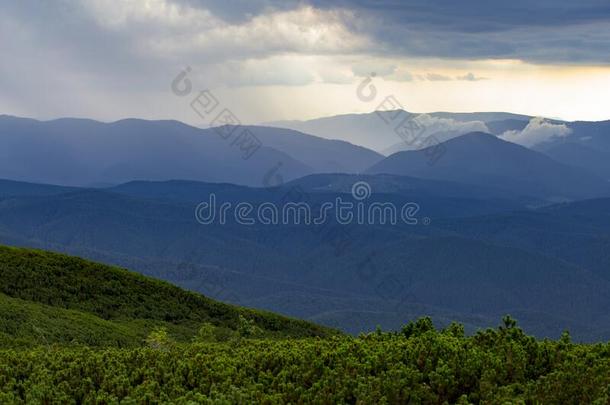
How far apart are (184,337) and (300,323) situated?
60.0ft

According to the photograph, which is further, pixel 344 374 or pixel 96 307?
pixel 96 307

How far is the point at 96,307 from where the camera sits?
5284cm

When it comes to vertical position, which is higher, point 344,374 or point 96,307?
point 344,374

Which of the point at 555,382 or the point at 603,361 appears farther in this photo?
the point at 603,361

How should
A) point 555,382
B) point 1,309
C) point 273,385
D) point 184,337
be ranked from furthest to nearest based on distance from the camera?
point 184,337, point 1,309, point 273,385, point 555,382

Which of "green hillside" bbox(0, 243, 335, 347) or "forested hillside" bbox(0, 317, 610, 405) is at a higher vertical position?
"forested hillside" bbox(0, 317, 610, 405)

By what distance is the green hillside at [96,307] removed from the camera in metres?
41.0

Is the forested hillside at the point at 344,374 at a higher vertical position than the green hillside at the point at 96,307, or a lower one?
higher

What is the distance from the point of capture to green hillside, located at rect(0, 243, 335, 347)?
135 feet

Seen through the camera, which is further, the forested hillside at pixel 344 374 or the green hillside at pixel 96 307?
the green hillside at pixel 96 307

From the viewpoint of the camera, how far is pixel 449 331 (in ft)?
65.8

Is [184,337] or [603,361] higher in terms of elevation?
[603,361]

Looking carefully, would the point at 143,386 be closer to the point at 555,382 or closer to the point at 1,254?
the point at 555,382

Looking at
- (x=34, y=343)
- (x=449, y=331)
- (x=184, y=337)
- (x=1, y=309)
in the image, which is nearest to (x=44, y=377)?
(x=449, y=331)
